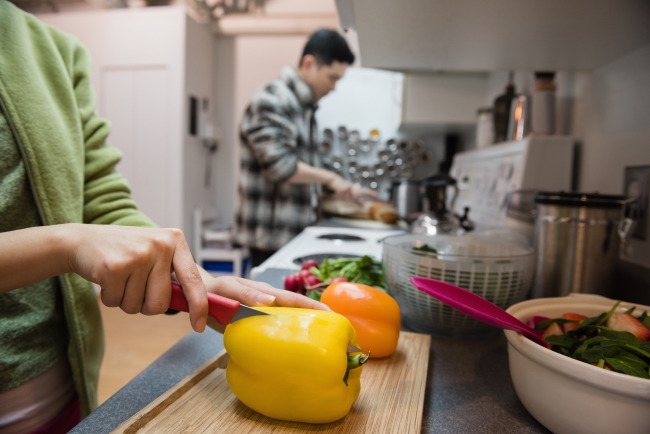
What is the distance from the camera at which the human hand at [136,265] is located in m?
0.41

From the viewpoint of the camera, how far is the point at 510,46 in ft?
3.01

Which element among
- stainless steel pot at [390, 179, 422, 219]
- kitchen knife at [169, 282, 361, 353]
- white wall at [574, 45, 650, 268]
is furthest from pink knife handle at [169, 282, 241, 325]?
stainless steel pot at [390, 179, 422, 219]

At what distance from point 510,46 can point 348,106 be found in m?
2.24

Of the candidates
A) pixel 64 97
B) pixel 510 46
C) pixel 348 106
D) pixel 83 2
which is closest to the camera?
pixel 64 97

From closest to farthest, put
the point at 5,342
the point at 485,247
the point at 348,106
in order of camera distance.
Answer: the point at 5,342 < the point at 485,247 < the point at 348,106

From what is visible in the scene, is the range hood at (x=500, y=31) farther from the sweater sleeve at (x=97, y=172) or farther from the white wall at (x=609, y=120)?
the sweater sleeve at (x=97, y=172)

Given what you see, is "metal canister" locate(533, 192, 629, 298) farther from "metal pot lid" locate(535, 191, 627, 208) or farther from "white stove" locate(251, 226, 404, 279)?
"white stove" locate(251, 226, 404, 279)

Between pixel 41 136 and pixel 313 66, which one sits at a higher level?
pixel 313 66

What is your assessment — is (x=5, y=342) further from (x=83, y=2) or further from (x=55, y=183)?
(x=83, y=2)

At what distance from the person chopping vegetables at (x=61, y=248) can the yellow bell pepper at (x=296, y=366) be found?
6 centimetres

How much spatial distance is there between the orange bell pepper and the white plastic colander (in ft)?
0.34

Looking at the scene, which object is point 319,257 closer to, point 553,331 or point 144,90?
point 553,331

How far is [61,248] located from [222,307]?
18cm

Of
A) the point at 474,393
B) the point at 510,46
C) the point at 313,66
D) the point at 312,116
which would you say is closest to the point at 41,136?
the point at 474,393
